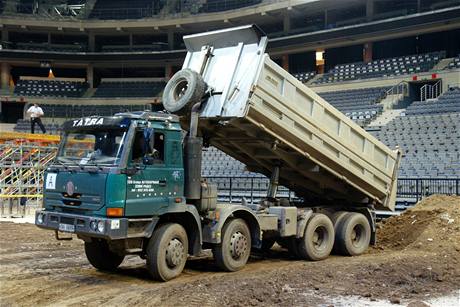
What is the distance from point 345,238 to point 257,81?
3969mm

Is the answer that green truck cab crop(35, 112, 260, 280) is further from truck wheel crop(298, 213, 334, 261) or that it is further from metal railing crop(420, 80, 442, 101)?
metal railing crop(420, 80, 442, 101)

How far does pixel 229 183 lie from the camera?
19531 mm

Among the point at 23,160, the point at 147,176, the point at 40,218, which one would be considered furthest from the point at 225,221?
the point at 23,160

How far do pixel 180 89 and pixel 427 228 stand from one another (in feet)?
20.2

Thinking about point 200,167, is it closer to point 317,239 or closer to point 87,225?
point 87,225

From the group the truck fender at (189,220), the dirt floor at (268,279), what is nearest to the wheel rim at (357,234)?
the dirt floor at (268,279)

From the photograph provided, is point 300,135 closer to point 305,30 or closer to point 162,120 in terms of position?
point 162,120

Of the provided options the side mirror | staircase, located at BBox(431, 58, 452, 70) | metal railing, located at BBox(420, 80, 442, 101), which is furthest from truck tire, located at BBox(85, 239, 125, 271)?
staircase, located at BBox(431, 58, 452, 70)

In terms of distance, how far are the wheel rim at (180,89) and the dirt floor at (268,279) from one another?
2.98 m

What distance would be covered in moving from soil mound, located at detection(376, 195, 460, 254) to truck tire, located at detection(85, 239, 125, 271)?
5.81 m

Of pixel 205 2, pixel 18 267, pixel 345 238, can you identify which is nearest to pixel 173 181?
pixel 18 267

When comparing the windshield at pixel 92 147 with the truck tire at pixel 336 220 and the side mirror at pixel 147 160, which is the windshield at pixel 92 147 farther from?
the truck tire at pixel 336 220

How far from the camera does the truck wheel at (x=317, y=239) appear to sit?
33.3ft

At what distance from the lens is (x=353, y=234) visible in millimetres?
11109
